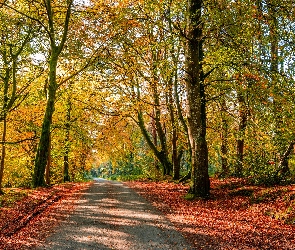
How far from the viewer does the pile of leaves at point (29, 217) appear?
8.40 m

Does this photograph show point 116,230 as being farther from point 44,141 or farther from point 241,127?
point 44,141

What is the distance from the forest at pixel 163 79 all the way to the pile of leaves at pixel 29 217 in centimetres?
307

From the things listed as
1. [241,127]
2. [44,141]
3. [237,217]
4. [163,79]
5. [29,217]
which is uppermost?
[163,79]

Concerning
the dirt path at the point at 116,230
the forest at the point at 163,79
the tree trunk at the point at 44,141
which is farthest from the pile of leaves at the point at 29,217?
the tree trunk at the point at 44,141

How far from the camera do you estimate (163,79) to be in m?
23.0

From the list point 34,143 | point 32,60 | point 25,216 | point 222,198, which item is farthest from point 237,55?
point 34,143

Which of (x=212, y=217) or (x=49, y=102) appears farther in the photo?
(x=49, y=102)

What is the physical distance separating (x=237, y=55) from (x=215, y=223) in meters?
6.77

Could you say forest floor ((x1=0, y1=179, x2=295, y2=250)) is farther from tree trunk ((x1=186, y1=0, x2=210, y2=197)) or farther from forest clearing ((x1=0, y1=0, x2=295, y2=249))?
tree trunk ((x1=186, y1=0, x2=210, y2=197))

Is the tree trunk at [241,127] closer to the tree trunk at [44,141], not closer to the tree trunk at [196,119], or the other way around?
the tree trunk at [196,119]

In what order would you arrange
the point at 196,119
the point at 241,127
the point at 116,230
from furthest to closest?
the point at 241,127 < the point at 196,119 < the point at 116,230

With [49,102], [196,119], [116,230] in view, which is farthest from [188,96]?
[49,102]

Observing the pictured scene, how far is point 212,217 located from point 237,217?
911 millimetres

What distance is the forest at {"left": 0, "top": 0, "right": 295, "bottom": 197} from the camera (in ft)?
40.9
